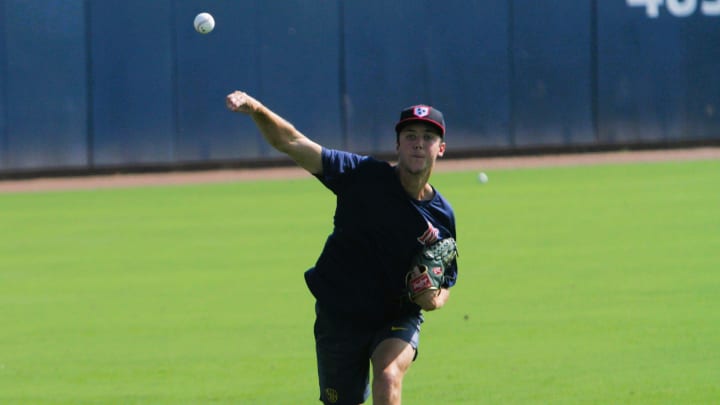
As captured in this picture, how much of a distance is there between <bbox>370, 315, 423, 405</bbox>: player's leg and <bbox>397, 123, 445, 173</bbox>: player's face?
2.69 ft

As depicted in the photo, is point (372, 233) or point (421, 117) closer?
point (421, 117)

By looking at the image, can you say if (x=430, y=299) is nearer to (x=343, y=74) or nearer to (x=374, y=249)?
(x=374, y=249)

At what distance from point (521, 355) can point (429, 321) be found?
1479 mm

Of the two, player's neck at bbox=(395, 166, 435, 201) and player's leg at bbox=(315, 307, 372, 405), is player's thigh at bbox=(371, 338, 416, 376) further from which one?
player's neck at bbox=(395, 166, 435, 201)

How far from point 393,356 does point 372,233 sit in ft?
2.13

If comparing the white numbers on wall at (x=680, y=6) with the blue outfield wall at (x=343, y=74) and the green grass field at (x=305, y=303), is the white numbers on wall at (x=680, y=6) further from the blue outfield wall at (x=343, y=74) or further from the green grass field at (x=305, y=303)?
the green grass field at (x=305, y=303)

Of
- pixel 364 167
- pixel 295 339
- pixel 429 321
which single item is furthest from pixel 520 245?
pixel 364 167

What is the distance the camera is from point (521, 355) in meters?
9.79

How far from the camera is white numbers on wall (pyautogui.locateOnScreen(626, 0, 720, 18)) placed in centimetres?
2650

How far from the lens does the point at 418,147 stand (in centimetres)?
710

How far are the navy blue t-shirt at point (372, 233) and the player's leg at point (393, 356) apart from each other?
0.11 meters

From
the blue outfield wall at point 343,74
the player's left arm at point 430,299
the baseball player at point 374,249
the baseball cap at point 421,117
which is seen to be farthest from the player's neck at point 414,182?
the blue outfield wall at point 343,74

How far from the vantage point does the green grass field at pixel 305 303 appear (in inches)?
357

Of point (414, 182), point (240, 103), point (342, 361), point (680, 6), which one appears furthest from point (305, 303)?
point (680, 6)
